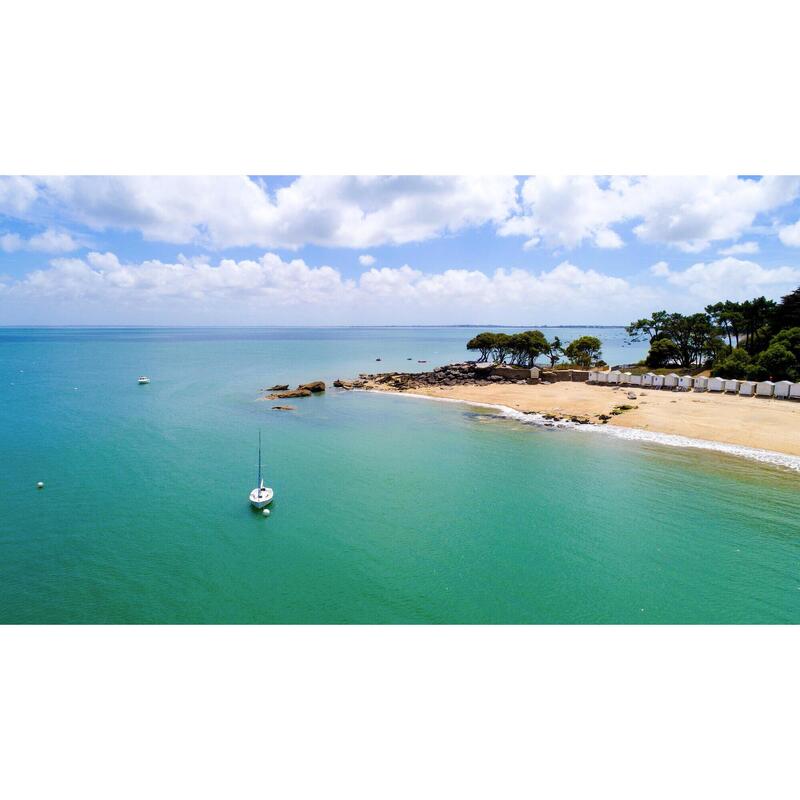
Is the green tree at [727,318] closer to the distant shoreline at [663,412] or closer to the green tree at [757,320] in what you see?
the green tree at [757,320]

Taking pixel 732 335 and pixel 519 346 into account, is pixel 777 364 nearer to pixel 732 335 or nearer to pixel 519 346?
pixel 732 335

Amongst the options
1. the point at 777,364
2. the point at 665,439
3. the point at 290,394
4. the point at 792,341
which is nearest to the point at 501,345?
the point at 777,364

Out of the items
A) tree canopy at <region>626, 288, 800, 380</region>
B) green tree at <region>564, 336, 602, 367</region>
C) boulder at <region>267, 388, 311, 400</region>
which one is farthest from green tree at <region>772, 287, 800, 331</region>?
boulder at <region>267, 388, 311, 400</region>

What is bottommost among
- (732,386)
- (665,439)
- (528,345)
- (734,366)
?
(665,439)

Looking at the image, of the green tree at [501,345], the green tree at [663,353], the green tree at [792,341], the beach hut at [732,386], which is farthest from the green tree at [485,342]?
the green tree at [792,341]

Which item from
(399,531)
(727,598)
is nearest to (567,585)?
(727,598)

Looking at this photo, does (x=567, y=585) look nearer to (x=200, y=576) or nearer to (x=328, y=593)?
(x=328, y=593)
